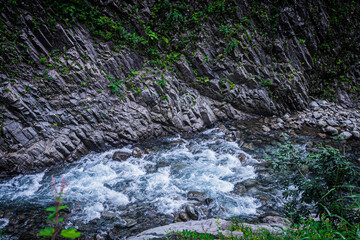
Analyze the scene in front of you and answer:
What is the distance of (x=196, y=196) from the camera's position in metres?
6.48

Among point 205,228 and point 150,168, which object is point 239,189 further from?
point 150,168

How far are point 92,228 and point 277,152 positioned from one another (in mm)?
5718

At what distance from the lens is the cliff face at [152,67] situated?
26.6 feet

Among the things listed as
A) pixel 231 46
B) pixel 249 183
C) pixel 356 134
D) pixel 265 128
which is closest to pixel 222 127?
pixel 265 128

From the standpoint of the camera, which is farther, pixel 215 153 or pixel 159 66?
pixel 159 66

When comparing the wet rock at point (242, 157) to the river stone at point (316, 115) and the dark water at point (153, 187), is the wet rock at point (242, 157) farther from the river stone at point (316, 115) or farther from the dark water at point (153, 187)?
the river stone at point (316, 115)

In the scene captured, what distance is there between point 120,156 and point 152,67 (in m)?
6.58

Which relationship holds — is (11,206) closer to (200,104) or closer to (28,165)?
(28,165)

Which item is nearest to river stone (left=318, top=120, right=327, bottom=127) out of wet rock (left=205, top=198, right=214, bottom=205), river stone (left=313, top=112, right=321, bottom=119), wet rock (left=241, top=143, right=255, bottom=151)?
river stone (left=313, top=112, right=321, bottom=119)

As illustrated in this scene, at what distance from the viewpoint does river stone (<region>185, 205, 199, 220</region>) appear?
18.3 feet

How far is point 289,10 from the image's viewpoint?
1422 cm

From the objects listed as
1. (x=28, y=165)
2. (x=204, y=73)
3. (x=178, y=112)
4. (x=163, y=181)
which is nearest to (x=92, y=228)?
(x=163, y=181)

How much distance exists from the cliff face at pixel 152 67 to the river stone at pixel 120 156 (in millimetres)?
1005

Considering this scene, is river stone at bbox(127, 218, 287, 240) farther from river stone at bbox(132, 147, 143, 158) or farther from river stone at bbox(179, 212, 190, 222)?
river stone at bbox(132, 147, 143, 158)
